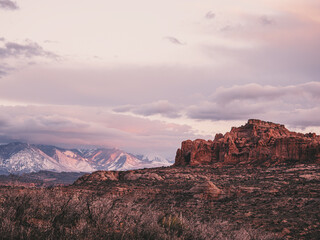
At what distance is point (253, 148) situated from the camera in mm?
95875

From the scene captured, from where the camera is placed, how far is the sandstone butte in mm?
85875

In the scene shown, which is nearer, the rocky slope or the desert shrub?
the desert shrub

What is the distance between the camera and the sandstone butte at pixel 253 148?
85.9 m

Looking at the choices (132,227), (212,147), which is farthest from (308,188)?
(212,147)

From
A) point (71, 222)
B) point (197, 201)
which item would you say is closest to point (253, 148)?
point (197, 201)

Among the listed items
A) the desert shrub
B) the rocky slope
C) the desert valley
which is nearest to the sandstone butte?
the desert valley

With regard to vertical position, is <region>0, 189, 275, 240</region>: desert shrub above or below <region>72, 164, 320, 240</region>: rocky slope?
above

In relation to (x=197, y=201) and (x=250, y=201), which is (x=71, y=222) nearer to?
(x=250, y=201)

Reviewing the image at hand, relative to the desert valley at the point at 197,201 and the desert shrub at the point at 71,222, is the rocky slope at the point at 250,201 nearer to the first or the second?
the desert valley at the point at 197,201

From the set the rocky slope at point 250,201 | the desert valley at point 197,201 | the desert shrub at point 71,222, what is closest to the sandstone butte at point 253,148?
the desert valley at point 197,201

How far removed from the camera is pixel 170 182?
64.9m

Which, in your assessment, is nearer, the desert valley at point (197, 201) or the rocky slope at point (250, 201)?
the desert valley at point (197, 201)

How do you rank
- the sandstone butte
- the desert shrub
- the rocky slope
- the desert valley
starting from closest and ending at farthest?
the desert shrub → the desert valley → the rocky slope → the sandstone butte

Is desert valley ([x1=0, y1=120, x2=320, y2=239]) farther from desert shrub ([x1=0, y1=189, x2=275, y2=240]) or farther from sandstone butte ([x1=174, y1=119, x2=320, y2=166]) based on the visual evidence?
sandstone butte ([x1=174, y1=119, x2=320, y2=166])
